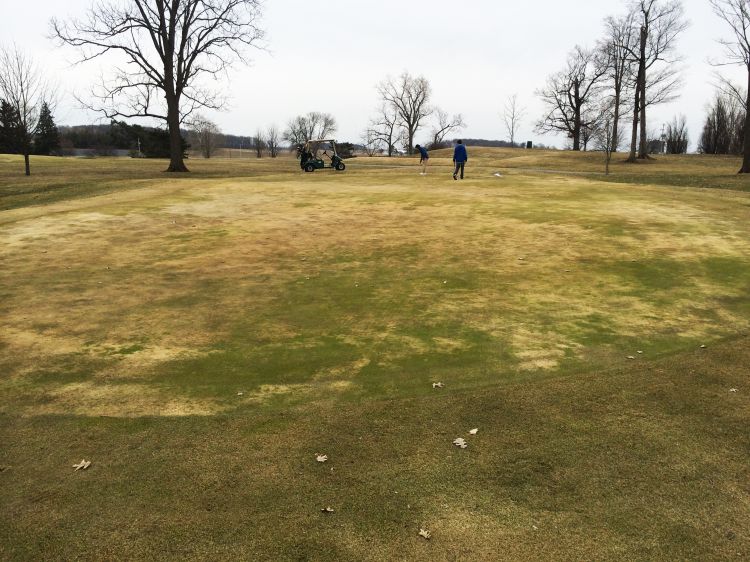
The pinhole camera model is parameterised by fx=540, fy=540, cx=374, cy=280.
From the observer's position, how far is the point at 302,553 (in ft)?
11.7

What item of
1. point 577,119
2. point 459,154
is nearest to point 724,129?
point 577,119

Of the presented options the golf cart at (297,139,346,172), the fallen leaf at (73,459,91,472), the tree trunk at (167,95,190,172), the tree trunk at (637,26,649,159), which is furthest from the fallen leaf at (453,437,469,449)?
the tree trunk at (637,26,649,159)

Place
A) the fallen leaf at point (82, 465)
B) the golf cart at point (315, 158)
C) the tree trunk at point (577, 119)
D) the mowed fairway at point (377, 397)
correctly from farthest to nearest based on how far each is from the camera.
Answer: the tree trunk at point (577, 119), the golf cart at point (315, 158), the fallen leaf at point (82, 465), the mowed fairway at point (377, 397)

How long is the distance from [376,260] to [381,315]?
3394mm

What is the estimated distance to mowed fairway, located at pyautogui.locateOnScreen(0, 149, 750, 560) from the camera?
150 inches

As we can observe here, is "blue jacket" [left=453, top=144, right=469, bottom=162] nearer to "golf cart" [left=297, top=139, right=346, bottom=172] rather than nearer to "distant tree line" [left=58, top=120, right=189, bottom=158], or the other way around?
"golf cart" [left=297, top=139, right=346, bottom=172]

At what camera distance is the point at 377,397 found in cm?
580

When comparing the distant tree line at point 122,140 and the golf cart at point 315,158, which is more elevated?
the distant tree line at point 122,140

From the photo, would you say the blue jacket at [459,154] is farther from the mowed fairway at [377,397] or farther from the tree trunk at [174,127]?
the tree trunk at [174,127]

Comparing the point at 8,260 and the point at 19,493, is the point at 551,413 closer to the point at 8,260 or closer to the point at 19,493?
the point at 19,493

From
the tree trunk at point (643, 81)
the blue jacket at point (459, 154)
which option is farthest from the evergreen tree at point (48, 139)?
the tree trunk at point (643, 81)

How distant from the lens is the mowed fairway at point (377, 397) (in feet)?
12.5

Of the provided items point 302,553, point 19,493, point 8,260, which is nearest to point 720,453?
point 302,553

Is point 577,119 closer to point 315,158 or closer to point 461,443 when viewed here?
point 315,158
